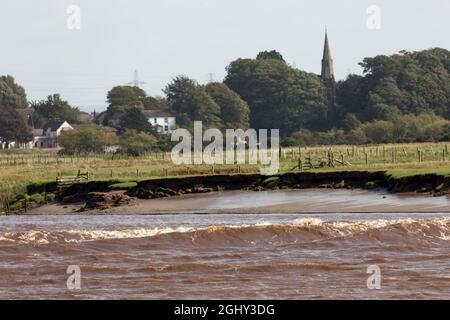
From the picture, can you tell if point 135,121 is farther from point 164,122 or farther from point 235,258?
point 235,258

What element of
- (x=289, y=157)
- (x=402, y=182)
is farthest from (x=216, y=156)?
(x=402, y=182)

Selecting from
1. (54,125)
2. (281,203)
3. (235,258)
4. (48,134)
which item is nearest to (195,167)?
(281,203)

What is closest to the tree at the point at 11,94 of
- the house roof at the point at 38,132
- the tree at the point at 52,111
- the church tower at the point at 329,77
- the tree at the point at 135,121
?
the tree at the point at 52,111

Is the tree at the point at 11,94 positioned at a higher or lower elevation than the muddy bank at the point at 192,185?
higher

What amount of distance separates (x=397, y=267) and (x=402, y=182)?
2243 cm

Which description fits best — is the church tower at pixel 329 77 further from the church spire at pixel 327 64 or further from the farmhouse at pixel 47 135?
the farmhouse at pixel 47 135

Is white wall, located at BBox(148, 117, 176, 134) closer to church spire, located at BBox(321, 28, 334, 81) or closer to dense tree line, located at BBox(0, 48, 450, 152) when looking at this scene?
dense tree line, located at BBox(0, 48, 450, 152)

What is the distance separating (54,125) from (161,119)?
1456 centimetres

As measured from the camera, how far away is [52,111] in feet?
529

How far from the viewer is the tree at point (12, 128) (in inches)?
5089

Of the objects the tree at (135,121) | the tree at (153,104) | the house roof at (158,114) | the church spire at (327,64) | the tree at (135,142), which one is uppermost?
the church spire at (327,64)

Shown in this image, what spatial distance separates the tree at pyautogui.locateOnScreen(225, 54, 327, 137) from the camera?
136750 millimetres

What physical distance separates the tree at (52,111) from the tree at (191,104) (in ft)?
55.6
